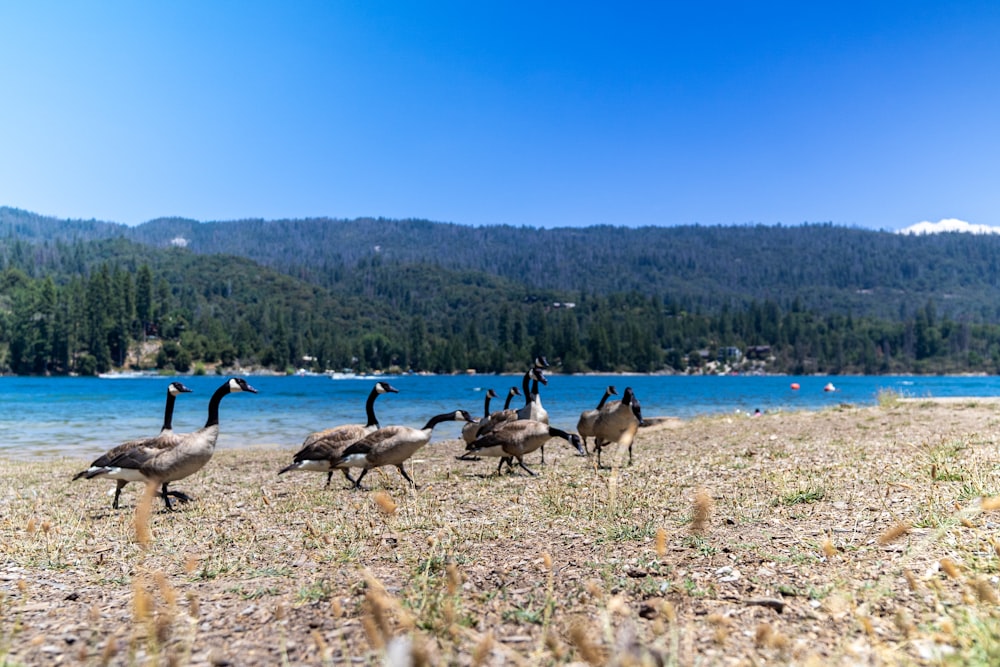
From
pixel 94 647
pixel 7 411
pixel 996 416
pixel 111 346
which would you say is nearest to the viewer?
pixel 94 647

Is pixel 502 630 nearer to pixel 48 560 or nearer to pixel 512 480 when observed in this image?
pixel 48 560

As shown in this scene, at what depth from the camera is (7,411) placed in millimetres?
54750

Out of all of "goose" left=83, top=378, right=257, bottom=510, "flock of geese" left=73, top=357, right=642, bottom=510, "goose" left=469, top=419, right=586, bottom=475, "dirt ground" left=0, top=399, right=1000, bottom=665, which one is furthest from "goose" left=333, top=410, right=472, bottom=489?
"goose" left=83, top=378, right=257, bottom=510

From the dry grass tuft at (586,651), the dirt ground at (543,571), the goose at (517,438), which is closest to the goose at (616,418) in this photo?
the goose at (517,438)

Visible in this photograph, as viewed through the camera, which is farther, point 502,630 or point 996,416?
point 996,416

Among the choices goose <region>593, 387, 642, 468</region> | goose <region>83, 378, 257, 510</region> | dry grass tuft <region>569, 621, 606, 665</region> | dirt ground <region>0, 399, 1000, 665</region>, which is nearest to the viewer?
dry grass tuft <region>569, 621, 606, 665</region>

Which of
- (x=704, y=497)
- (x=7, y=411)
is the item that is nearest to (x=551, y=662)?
(x=704, y=497)

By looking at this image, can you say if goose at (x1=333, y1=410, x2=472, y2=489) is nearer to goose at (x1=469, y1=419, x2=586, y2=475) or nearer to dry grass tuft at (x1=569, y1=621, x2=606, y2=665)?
goose at (x1=469, y1=419, x2=586, y2=475)

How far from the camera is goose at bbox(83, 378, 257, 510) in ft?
39.6

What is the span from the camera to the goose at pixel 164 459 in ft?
39.6

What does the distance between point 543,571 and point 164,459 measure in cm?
838

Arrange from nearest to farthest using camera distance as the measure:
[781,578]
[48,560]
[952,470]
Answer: [781,578] < [48,560] < [952,470]

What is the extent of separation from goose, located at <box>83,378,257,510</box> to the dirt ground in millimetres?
726

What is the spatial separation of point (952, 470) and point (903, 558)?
5.20 m
